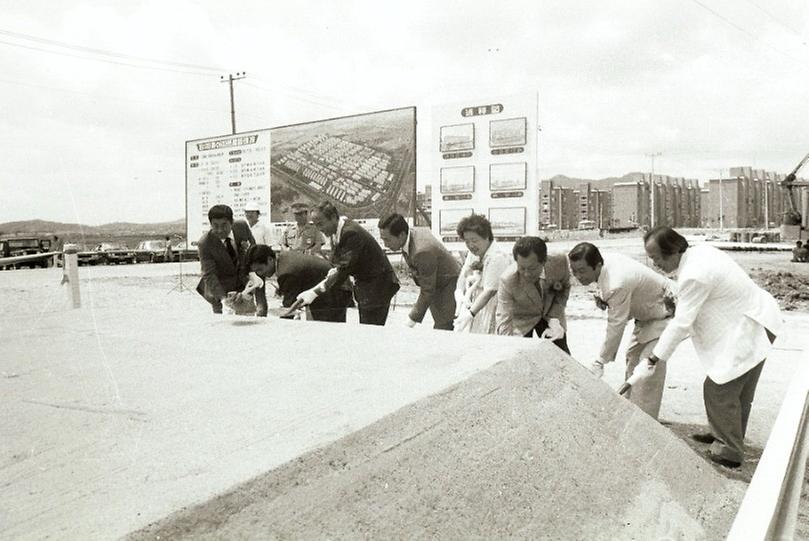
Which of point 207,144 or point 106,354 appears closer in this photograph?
point 106,354

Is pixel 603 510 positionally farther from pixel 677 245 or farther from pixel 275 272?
pixel 275 272

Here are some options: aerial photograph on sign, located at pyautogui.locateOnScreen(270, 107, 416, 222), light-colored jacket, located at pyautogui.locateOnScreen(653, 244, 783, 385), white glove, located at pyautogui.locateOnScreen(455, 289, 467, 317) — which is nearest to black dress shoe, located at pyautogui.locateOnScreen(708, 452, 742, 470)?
light-colored jacket, located at pyautogui.locateOnScreen(653, 244, 783, 385)

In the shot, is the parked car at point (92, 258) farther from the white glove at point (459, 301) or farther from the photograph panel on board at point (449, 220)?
the white glove at point (459, 301)

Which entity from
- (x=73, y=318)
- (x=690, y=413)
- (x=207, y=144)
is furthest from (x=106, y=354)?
(x=207, y=144)

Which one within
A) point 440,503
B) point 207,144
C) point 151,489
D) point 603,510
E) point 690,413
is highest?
point 207,144

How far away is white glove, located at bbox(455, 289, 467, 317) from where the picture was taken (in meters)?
4.56

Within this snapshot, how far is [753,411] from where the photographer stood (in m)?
4.43

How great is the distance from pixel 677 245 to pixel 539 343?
3.58 ft

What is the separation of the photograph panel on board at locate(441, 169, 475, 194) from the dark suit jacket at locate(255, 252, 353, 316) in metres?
3.65

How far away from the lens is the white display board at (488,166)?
294 inches

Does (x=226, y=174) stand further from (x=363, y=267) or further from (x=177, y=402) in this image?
(x=177, y=402)

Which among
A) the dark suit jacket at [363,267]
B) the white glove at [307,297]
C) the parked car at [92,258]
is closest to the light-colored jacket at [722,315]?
the dark suit jacket at [363,267]

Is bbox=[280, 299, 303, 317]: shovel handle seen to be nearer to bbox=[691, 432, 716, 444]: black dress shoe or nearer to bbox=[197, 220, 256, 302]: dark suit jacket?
bbox=[197, 220, 256, 302]: dark suit jacket

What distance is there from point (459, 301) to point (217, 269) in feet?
5.92
